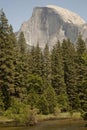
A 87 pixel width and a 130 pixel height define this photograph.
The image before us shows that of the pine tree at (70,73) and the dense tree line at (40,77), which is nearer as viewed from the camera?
the dense tree line at (40,77)

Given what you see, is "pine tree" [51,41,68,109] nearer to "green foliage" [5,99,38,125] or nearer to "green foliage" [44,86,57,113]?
"green foliage" [44,86,57,113]

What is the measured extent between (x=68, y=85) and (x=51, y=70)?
5.75 m

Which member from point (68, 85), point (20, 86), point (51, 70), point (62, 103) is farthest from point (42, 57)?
point (20, 86)

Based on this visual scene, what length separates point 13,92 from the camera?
60.9 meters

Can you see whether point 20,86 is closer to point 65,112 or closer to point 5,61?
point 5,61

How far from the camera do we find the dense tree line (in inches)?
2418

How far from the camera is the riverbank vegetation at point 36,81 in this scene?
5827cm

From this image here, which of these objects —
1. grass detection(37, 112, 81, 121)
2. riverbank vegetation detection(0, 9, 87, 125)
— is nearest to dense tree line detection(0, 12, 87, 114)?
riverbank vegetation detection(0, 9, 87, 125)

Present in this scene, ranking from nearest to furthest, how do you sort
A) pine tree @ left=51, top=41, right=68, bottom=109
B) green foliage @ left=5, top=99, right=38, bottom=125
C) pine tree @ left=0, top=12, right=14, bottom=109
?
green foliage @ left=5, top=99, right=38, bottom=125 < pine tree @ left=0, top=12, right=14, bottom=109 < pine tree @ left=51, top=41, right=68, bottom=109

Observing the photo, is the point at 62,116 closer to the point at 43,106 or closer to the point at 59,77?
the point at 43,106

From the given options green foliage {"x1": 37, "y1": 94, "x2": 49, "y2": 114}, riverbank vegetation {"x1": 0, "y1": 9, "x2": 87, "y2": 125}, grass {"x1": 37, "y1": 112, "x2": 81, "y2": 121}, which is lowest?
grass {"x1": 37, "y1": 112, "x2": 81, "y2": 121}

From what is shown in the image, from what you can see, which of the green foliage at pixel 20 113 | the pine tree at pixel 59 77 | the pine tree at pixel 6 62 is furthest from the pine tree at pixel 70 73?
the green foliage at pixel 20 113

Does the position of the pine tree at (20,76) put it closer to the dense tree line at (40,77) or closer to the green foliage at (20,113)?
the dense tree line at (40,77)

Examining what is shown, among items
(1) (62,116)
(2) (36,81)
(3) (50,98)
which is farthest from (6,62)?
(1) (62,116)
